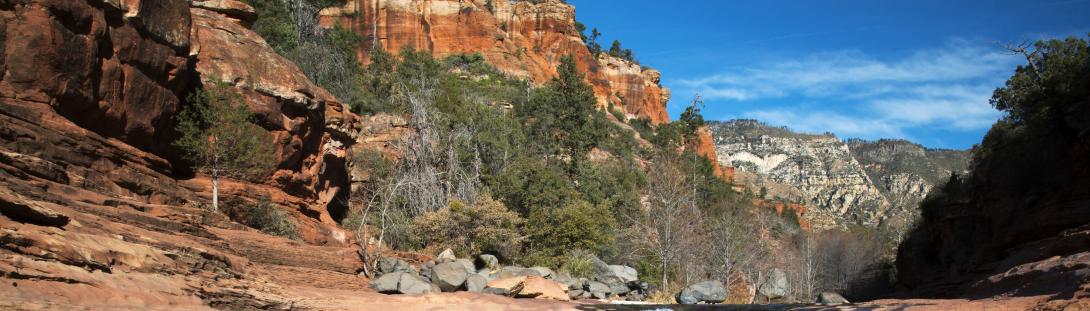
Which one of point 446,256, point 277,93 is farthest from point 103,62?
point 446,256

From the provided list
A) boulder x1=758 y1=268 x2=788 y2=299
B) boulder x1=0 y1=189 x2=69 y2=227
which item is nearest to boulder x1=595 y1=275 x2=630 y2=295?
boulder x1=758 y1=268 x2=788 y2=299

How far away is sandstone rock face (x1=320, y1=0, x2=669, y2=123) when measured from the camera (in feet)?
258

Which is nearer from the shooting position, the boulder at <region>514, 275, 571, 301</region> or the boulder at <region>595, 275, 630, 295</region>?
the boulder at <region>514, 275, 571, 301</region>

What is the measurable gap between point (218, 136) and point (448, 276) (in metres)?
8.00

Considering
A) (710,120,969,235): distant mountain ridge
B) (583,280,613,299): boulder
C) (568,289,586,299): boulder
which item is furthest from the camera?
(710,120,969,235): distant mountain ridge

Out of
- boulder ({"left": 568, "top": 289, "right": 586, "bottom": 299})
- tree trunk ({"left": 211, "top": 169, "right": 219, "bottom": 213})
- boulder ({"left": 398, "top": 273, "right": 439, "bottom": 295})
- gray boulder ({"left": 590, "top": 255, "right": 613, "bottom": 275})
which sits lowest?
boulder ({"left": 568, "top": 289, "right": 586, "bottom": 299})

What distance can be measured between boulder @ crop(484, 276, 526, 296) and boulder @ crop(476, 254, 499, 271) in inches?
194

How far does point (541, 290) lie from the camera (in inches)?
966

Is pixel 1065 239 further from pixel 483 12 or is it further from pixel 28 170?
pixel 483 12

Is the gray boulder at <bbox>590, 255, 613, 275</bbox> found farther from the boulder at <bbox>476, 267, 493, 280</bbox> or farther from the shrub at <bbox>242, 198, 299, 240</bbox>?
the shrub at <bbox>242, 198, 299, 240</bbox>

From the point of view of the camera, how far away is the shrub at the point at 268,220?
71.5 ft

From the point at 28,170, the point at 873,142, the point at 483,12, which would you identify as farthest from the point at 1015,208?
the point at 873,142

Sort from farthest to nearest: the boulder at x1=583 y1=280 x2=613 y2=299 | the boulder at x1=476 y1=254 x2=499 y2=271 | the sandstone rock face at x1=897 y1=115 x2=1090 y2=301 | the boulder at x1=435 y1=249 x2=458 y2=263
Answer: the boulder at x1=476 y1=254 x2=499 y2=271 < the boulder at x1=435 y1=249 x2=458 y2=263 < the boulder at x1=583 y1=280 x2=613 y2=299 < the sandstone rock face at x1=897 y1=115 x2=1090 y2=301

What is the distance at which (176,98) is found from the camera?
20.5m
